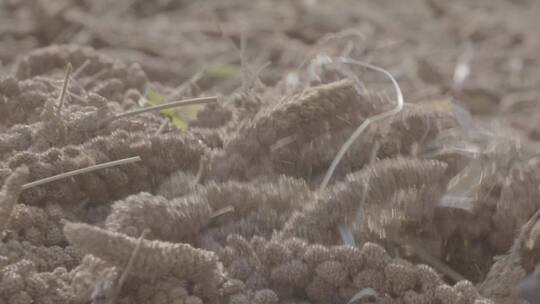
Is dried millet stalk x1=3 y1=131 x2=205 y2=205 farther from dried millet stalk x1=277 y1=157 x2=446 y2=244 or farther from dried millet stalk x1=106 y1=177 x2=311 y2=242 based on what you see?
dried millet stalk x1=277 y1=157 x2=446 y2=244

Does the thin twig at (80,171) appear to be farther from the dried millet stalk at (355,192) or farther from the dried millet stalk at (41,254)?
the dried millet stalk at (355,192)

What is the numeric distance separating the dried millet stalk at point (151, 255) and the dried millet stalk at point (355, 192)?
181mm

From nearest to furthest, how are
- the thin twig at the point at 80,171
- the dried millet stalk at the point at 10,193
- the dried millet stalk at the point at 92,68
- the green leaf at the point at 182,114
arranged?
the dried millet stalk at the point at 10,193 → the thin twig at the point at 80,171 → the green leaf at the point at 182,114 → the dried millet stalk at the point at 92,68

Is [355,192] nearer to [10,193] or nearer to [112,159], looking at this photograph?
[112,159]

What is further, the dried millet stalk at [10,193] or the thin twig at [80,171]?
the thin twig at [80,171]

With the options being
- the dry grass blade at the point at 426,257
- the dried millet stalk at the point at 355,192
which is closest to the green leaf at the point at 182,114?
the dried millet stalk at the point at 355,192

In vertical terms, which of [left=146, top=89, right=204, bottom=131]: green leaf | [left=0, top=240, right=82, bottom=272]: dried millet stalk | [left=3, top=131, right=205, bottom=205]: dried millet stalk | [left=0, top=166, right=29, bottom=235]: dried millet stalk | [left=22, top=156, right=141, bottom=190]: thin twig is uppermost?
[left=0, top=166, right=29, bottom=235]: dried millet stalk

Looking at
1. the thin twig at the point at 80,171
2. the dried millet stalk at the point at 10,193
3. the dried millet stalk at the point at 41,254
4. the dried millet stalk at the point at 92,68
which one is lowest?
the dried millet stalk at the point at 92,68

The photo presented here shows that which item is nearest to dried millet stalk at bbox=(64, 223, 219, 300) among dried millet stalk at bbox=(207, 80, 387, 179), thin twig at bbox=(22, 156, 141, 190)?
thin twig at bbox=(22, 156, 141, 190)

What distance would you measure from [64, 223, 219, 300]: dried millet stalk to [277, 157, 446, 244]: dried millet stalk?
7.1 inches

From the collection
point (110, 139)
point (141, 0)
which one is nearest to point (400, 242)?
point (110, 139)

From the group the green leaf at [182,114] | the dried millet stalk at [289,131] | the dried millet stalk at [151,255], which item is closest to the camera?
the dried millet stalk at [151,255]

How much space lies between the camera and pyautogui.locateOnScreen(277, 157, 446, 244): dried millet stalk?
1.24 m

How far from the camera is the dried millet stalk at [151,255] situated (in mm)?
981
